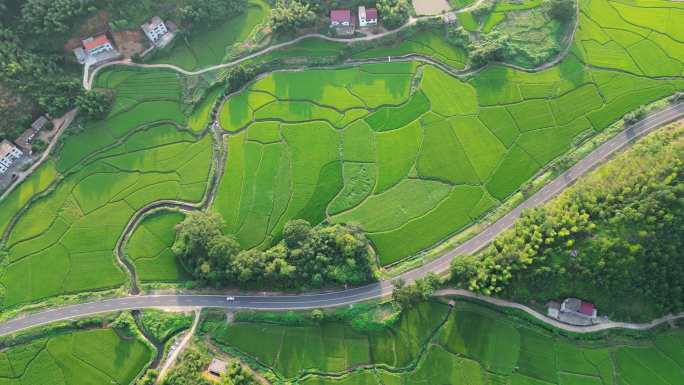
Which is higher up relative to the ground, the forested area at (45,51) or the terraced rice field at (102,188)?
the forested area at (45,51)

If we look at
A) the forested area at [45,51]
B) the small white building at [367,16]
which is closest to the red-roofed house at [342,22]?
the small white building at [367,16]

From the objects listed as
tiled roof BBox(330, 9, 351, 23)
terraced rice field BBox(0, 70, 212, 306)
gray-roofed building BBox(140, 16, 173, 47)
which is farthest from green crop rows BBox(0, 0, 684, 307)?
gray-roofed building BBox(140, 16, 173, 47)

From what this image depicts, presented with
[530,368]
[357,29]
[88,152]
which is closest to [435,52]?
[357,29]

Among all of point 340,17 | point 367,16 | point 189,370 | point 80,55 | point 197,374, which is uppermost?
point 80,55

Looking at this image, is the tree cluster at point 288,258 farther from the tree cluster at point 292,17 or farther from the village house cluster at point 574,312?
the tree cluster at point 292,17

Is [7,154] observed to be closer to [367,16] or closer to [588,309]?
[367,16]

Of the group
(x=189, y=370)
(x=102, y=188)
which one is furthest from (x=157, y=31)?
(x=189, y=370)

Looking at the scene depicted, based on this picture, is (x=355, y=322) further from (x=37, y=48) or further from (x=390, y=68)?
(x=37, y=48)
